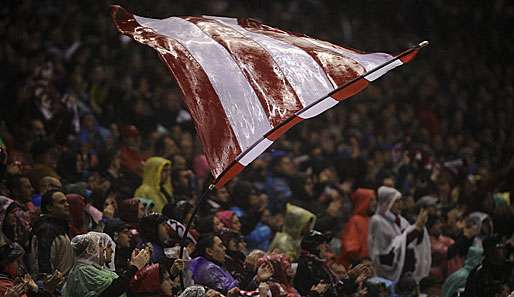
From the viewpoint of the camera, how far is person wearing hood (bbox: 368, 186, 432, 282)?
10.6 metres

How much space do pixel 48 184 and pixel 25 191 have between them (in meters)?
0.23

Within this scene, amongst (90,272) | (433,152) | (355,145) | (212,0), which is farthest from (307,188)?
(212,0)

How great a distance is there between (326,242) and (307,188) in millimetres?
3361

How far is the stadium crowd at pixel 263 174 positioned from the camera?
8.30 metres

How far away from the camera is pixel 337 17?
76.3ft

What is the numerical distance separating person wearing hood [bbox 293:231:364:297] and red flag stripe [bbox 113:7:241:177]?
1.95m

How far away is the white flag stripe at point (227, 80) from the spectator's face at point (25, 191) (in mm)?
2403

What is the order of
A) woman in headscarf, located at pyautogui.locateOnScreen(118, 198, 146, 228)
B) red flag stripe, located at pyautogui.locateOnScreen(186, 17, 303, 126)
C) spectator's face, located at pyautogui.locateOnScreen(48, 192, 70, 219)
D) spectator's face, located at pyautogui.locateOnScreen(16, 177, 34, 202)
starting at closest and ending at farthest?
red flag stripe, located at pyautogui.locateOnScreen(186, 17, 303, 126) < spectator's face, located at pyautogui.locateOnScreen(48, 192, 70, 219) < woman in headscarf, located at pyautogui.locateOnScreen(118, 198, 146, 228) < spectator's face, located at pyautogui.locateOnScreen(16, 177, 34, 202)

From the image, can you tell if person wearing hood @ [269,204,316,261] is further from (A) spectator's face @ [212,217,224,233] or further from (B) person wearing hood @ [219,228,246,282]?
(B) person wearing hood @ [219,228,246,282]

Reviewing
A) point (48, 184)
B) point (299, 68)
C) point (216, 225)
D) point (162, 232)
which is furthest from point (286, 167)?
point (299, 68)

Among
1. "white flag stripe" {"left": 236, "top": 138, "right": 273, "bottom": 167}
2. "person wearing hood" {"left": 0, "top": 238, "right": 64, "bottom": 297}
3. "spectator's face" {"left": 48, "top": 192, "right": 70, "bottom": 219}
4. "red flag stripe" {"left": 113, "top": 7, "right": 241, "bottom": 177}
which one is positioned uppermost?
"red flag stripe" {"left": 113, "top": 7, "right": 241, "bottom": 177}

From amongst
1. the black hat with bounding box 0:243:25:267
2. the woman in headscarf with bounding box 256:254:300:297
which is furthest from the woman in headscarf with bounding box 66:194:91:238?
the woman in headscarf with bounding box 256:254:300:297

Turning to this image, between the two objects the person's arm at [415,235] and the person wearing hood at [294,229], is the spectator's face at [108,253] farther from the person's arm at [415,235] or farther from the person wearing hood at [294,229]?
the person's arm at [415,235]

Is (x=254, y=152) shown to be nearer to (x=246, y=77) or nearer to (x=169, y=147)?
(x=246, y=77)
